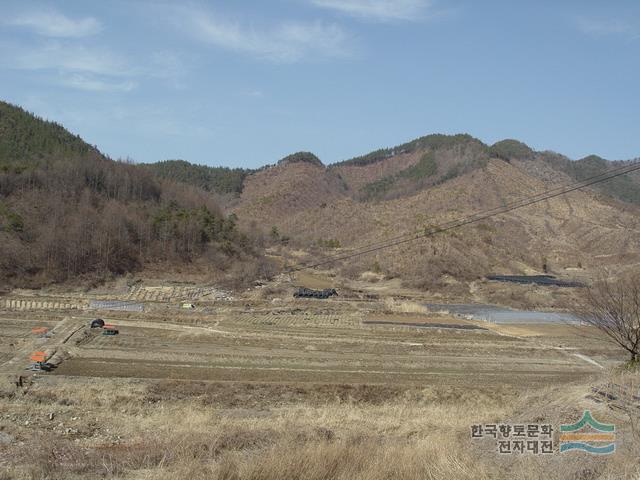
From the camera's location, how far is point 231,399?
22.0 meters

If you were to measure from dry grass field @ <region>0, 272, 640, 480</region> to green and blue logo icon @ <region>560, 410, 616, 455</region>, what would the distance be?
9.9 inches

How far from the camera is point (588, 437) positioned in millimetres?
9922

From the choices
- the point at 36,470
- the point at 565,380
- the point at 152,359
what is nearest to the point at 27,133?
the point at 152,359

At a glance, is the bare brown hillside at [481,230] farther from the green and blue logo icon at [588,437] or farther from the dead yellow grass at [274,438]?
the green and blue logo icon at [588,437]

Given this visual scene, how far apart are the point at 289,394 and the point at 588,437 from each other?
15357 millimetres

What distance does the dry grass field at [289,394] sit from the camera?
8109 mm

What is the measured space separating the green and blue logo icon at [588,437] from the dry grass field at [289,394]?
251 mm

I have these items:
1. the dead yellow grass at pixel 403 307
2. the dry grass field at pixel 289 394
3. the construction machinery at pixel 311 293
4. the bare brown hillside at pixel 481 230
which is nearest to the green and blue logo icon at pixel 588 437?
the dry grass field at pixel 289 394

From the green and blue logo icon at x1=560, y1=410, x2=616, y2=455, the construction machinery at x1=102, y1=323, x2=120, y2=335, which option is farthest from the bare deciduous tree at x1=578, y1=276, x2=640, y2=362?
the construction machinery at x1=102, y1=323, x2=120, y2=335

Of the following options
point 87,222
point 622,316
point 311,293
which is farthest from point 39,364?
point 87,222

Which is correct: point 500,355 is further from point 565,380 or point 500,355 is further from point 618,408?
point 618,408

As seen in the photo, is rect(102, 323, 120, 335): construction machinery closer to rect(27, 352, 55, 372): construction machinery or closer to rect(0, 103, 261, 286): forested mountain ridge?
rect(27, 352, 55, 372): construction machinery

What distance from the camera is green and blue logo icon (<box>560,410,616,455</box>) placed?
9062mm

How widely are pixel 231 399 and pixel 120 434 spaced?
755 cm
